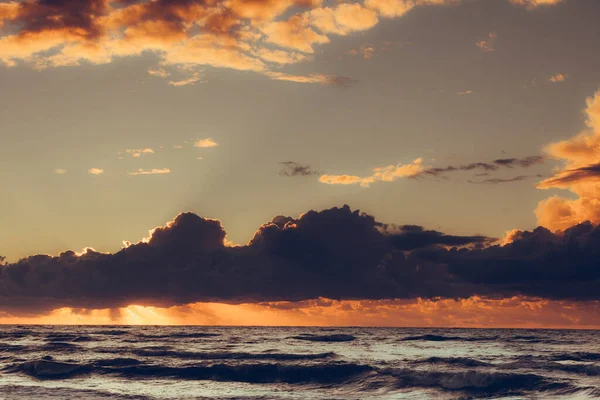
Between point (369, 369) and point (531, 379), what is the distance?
44.9 feet

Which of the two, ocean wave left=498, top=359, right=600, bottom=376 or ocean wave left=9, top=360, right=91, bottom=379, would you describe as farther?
ocean wave left=498, top=359, right=600, bottom=376

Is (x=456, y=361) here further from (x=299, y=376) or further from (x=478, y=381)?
(x=299, y=376)

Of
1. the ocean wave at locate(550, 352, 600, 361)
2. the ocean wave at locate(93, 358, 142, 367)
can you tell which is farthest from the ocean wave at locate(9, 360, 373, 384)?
the ocean wave at locate(550, 352, 600, 361)

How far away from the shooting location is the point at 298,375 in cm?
5222

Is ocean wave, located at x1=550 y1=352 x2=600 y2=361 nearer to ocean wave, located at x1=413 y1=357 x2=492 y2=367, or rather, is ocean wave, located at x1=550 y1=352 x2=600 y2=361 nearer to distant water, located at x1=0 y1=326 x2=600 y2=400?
distant water, located at x1=0 y1=326 x2=600 y2=400

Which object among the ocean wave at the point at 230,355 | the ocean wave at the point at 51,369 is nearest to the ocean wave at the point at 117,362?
the ocean wave at the point at 51,369

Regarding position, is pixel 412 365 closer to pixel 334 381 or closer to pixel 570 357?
pixel 334 381

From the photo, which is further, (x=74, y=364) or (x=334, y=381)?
(x=74, y=364)

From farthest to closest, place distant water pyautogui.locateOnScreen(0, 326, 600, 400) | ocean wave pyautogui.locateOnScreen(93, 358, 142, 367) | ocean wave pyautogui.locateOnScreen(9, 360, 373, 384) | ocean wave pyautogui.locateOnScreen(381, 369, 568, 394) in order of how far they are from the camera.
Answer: ocean wave pyautogui.locateOnScreen(93, 358, 142, 367) < ocean wave pyautogui.locateOnScreen(9, 360, 373, 384) < ocean wave pyautogui.locateOnScreen(381, 369, 568, 394) < distant water pyautogui.locateOnScreen(0, 326, 600, 400)

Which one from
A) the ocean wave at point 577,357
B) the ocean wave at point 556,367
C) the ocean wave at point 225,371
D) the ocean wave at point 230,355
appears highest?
the ocean wave at point 225,371

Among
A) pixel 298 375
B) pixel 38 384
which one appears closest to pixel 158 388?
pixel 38 384

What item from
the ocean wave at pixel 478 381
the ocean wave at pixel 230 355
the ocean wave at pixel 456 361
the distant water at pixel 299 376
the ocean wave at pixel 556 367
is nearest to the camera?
the distant water at pixel 299 376

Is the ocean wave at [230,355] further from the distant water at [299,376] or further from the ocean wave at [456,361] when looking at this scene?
the ocean wave at [456,361]

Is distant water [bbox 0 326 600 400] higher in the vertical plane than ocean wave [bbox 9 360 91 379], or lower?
lower
